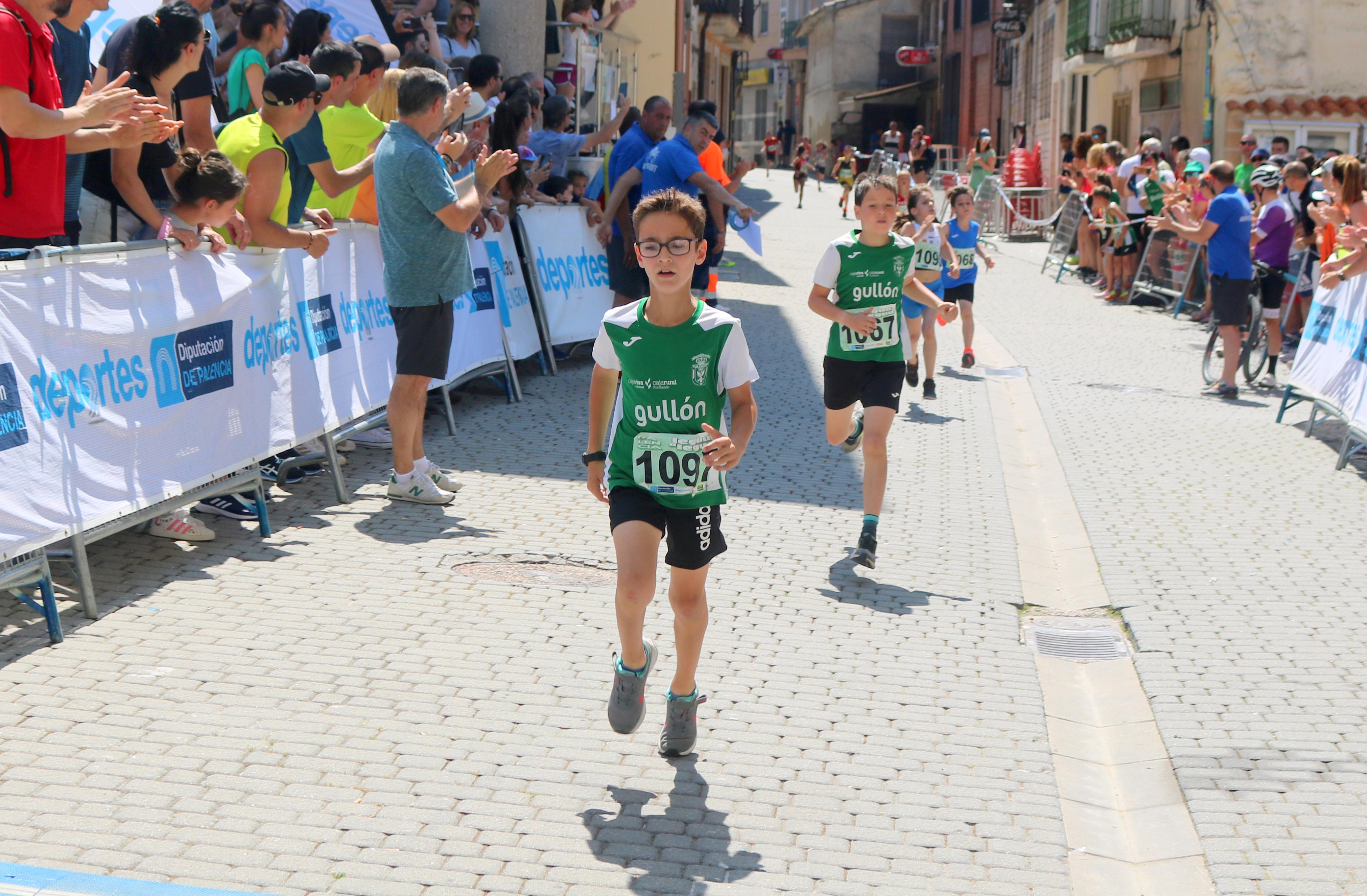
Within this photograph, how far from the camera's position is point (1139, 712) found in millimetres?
5203

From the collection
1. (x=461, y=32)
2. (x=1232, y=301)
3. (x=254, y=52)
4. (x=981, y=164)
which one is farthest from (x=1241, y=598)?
(x=981, y=164)

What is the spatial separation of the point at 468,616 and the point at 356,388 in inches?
110

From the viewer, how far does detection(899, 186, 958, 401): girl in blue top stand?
11.4 m

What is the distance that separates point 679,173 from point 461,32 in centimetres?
438

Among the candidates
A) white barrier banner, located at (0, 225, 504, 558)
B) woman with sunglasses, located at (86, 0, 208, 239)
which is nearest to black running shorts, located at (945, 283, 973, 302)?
white barrier banner, located at (0, 225, 504, 558)

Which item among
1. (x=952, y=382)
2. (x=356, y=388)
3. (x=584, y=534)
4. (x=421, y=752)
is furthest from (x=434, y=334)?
(x=952, y=382)

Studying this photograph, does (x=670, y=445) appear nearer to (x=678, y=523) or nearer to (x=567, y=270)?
(x=678, y=523)

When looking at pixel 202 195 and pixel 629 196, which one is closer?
pixel 202 195

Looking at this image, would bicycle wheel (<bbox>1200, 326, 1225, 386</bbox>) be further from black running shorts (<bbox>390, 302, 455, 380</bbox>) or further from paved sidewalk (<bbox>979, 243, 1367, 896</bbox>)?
black running shorts (<bbox>390, 302, 455, 380</bbox>)

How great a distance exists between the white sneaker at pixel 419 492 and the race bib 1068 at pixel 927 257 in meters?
5.31

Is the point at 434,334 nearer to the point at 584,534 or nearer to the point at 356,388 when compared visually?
the point at 356,388

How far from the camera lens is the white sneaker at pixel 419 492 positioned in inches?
295

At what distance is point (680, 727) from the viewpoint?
4.46 m

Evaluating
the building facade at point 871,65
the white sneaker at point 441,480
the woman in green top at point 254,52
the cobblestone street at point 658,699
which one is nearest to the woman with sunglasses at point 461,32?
the woman in green top at point 254,52
